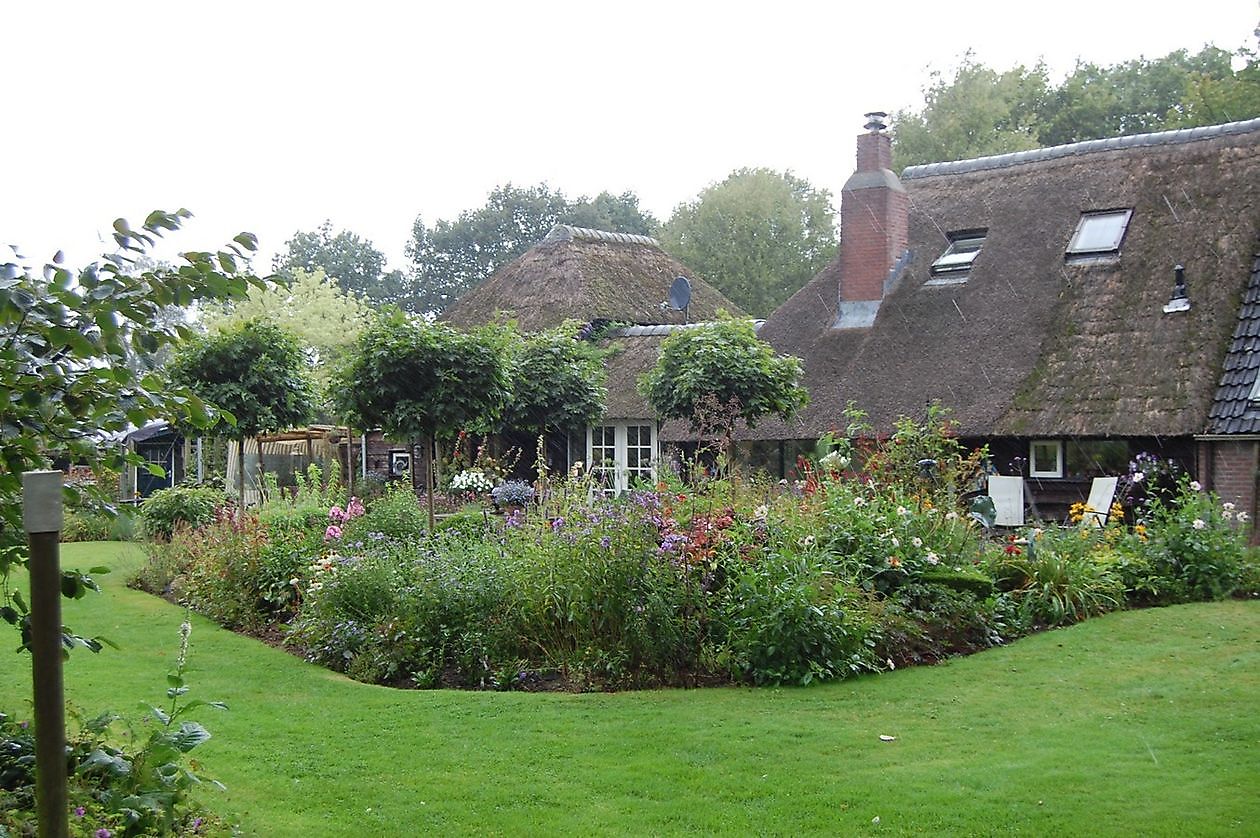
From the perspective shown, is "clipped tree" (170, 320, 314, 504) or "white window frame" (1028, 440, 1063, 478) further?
"white window frame" (1028, 440, 1063, 478)

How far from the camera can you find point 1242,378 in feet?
46.9

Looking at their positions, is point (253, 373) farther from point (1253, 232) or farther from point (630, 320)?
point (1253, 232)

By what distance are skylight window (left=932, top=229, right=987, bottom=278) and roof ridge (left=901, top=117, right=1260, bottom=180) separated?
1808 millimetres

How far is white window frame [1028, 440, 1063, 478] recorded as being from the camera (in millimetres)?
15562

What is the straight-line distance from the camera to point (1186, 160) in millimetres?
18000

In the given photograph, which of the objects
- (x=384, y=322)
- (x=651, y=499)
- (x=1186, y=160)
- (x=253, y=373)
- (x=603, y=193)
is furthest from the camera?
(x=603, y=193)

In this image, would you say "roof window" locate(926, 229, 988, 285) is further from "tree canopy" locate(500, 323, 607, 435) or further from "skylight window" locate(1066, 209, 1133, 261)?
"tree canopy" locate(500, 323, 607, 435)

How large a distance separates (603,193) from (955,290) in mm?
31966

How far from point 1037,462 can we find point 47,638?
1482cm

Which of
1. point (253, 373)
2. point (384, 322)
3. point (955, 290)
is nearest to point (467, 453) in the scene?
point (253, 373)

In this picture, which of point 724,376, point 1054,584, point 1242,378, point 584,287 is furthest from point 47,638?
point 584,287

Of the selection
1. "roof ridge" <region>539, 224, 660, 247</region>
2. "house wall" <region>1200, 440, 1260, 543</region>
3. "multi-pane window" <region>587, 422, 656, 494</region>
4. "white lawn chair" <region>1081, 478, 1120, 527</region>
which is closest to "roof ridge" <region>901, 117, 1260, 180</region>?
"house wall" <region>1200, 440, 1260, 543</region>

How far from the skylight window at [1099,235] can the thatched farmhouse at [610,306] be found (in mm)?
7558

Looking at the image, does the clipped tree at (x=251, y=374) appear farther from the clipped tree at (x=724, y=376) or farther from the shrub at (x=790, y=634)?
the shrub at (x=790, y=634)
